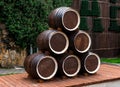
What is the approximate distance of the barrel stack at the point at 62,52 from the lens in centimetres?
500

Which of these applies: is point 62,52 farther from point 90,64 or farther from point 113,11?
point 113,11

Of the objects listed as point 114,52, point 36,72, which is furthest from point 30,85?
point 114,52

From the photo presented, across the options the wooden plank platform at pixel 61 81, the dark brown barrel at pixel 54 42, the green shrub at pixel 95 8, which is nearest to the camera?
the wooden plank platform at pixel 61 81

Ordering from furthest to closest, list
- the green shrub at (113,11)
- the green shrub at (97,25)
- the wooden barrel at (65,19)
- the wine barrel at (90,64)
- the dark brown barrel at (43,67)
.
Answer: the green shrub at (113,11)
the green shrub at (97,25)
the wine barrel at (90,64)
the wooden barrel at (65,19)
the dark brown barrel at (43,67)

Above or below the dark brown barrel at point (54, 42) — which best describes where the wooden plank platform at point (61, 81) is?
below

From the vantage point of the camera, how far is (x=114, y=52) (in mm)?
12602

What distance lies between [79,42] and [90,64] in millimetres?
488

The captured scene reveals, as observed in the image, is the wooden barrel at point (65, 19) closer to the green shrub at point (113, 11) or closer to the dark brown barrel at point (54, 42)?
the dark brown barrel at point (54, 42)

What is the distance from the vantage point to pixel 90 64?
18.1 ft

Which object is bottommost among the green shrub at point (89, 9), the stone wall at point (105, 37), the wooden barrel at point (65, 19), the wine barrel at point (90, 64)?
the stone wall at point (105, 37)

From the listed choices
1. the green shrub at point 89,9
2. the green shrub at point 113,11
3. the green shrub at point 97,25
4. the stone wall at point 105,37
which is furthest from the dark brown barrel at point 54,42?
the green shrub at point 113,11

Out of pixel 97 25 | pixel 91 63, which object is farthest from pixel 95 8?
pixel 91 63

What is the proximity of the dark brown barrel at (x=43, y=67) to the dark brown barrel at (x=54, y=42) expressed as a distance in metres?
0.18

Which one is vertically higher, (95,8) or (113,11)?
(95,8)
